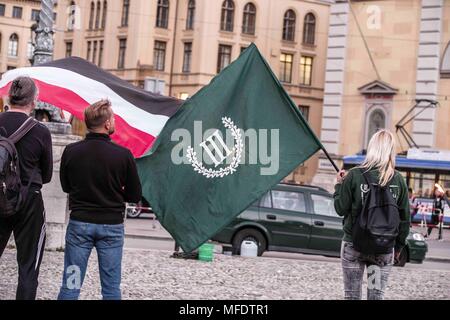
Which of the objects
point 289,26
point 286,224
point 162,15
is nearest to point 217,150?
point 286,224

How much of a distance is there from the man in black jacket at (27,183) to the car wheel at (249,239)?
10674mm

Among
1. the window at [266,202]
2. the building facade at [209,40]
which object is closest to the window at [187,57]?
the building facade at [209,40]

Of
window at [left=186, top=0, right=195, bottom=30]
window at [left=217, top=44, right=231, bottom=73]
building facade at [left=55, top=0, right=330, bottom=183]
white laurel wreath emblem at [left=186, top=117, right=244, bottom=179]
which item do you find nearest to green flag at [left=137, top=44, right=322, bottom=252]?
white laurel wreath emblem at [left=186, top=117, right=244, bottom=179]

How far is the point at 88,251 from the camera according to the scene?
739 centimetres

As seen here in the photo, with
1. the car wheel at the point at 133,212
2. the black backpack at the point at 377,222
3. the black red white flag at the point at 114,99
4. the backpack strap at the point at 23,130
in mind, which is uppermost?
the black red white flag at the point at 114,99

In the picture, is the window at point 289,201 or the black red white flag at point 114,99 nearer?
the black red white flag at point 114,99

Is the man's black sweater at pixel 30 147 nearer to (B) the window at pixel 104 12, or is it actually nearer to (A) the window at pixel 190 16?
(A) the window at pixel 190 16

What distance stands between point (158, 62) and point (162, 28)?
222 centimetres

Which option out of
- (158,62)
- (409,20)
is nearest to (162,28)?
(158,62)

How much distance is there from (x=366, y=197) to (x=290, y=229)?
1090 cm

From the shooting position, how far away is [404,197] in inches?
313

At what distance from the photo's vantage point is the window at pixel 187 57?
194ft

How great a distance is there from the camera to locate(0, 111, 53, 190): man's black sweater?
7.56 meters

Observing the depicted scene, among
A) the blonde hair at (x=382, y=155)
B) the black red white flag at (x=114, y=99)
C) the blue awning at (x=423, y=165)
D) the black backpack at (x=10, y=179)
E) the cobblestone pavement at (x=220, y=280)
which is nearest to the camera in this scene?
the black backpack at (x=10, y=179)
